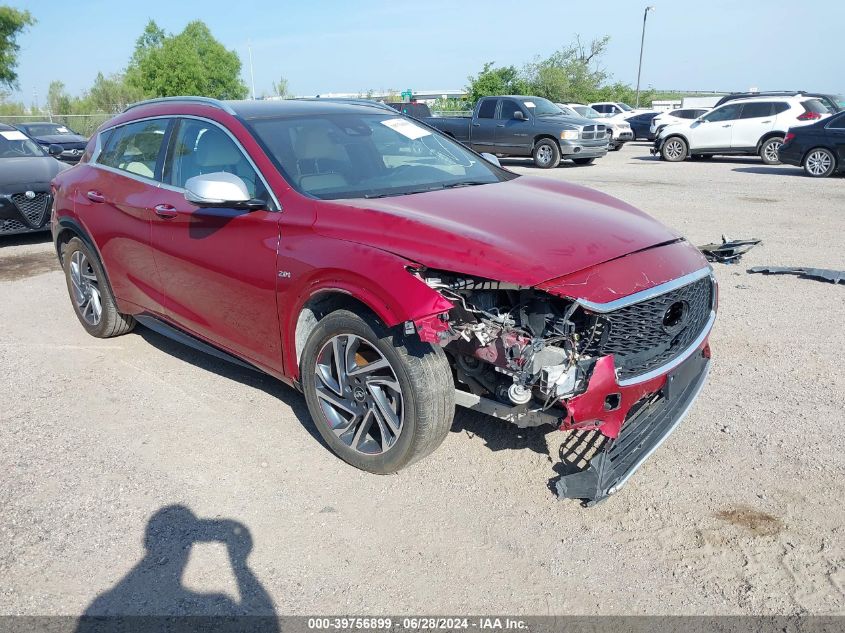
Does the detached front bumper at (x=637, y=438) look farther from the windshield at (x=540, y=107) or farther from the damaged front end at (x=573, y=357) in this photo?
the windshield at (x=540, y=107)

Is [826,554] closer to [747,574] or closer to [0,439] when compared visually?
[747,574]

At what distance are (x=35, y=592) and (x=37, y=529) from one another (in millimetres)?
507

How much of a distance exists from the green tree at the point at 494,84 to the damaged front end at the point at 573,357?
45079mm

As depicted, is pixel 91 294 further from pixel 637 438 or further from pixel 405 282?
pixel 637 438

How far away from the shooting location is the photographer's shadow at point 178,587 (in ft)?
9.15

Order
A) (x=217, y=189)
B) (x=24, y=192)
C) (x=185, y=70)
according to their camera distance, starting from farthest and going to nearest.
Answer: (x=185, y=70) < (x=24, y=192) < (x=217, y=189)

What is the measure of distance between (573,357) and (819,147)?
52.0 ft

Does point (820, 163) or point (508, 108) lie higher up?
point (508, 108)

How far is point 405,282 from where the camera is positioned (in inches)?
126

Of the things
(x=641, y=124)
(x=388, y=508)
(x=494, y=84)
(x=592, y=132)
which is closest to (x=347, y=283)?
(x=388, y=508)

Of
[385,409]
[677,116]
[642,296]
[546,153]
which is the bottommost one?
[546,153]

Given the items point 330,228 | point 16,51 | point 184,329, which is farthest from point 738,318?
point 16,51

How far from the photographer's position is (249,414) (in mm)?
4477

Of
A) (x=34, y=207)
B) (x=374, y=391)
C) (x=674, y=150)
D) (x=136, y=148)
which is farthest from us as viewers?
(x=674, y=150)
